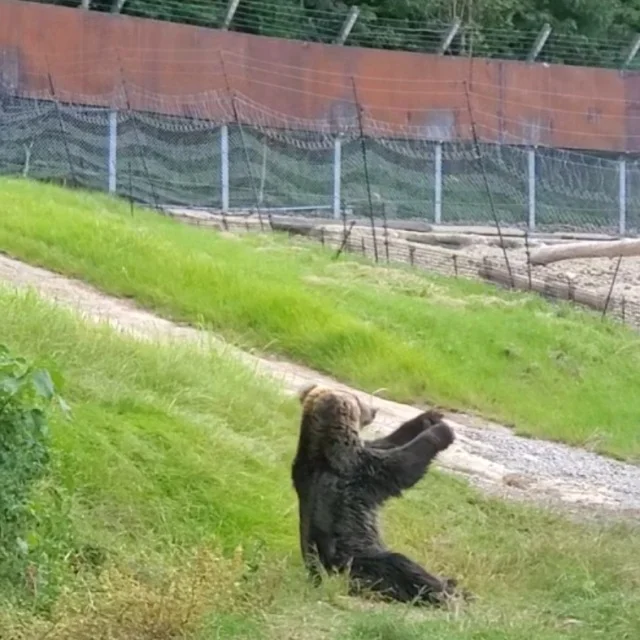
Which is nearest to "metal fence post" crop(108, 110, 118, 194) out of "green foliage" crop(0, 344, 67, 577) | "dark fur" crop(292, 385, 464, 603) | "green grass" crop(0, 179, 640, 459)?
"green grass" crop(0, 179, 640, 459)

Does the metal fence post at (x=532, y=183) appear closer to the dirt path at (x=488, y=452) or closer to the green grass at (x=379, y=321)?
the green grass at (x=379, y=321)

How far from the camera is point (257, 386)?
9.44 meters

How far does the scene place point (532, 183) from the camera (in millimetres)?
28234

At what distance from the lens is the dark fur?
20.3 feet

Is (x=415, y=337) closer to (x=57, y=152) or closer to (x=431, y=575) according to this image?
(x=431, y=575)

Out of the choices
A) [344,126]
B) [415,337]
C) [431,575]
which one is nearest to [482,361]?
[415,337]

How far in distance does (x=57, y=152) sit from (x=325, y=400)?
1652cm

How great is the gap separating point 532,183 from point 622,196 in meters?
2.12

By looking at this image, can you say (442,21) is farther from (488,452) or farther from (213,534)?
(213,534)

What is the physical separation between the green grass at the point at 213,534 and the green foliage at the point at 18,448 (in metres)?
0.14

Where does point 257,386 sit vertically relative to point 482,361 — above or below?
above

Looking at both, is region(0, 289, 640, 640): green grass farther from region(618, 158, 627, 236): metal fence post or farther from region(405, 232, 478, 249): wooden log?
region(618, 158, 627, 236): metal fence post

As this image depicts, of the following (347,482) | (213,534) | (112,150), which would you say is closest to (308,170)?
(112,150)

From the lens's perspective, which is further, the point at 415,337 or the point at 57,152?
the point at 57,152
